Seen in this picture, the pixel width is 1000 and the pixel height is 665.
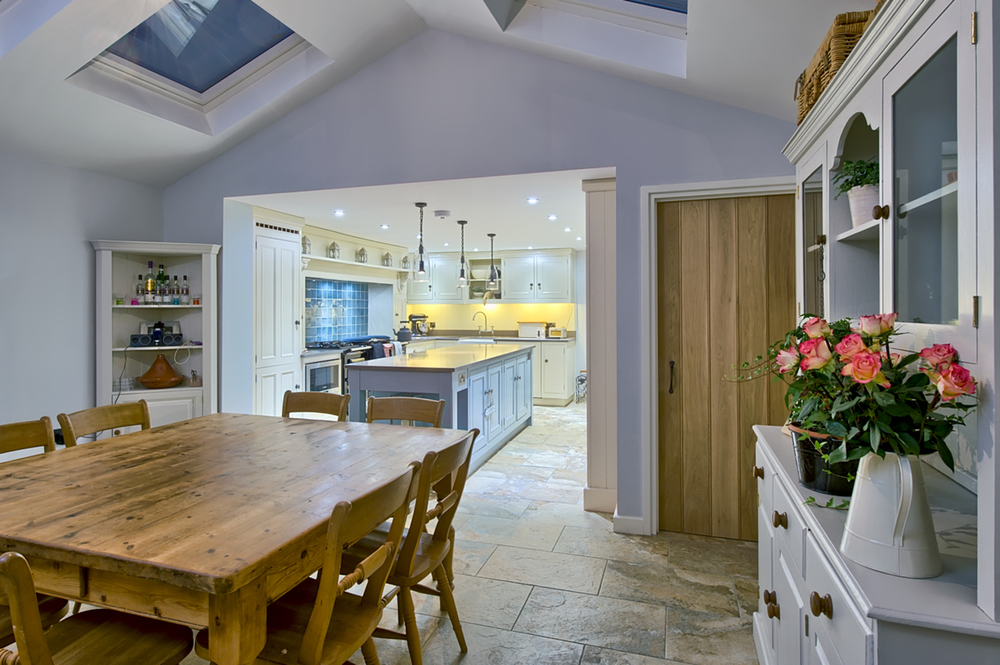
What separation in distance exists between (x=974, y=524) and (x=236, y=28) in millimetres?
4073

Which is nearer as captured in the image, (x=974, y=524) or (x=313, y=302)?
(x=974, y=524)

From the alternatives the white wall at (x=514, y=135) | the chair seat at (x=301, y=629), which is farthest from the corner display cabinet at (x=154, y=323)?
the chair seat at (x=301, y=629)

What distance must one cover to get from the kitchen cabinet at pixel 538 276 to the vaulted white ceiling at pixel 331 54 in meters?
4.73

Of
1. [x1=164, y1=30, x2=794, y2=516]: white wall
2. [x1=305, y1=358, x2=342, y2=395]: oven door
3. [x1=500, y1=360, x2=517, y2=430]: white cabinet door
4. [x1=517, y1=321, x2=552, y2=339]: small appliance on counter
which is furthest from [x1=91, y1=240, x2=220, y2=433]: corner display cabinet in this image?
[x1=517, y1=321, x2=552, y2=339]: small appliance on counter

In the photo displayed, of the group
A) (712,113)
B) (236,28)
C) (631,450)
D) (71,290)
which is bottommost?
(631,450)

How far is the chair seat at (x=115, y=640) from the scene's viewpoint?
1.37 metres

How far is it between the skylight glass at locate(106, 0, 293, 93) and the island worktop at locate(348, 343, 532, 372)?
90.8 inches

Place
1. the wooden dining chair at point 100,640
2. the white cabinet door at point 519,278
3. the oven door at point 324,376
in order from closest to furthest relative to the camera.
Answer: the wooden dining chair at point 100,640 < the oven door at point 324,376 < the white cabinet door at point 519,278

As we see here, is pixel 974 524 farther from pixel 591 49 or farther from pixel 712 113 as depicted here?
pixel 591 49

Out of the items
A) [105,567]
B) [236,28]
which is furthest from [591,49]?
[105,567]

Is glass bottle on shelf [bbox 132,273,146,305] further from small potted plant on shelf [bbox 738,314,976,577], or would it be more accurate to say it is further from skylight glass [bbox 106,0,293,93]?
small potted plant on shelf [bbox 738,314,976,577]

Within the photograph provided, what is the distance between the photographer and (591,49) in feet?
9.95

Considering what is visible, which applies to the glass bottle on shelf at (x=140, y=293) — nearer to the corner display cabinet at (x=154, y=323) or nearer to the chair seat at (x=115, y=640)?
the corner display cabinet at (x=154, y=323)

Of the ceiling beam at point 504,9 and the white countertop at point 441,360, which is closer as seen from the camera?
the ceiling beam at point 504,9
